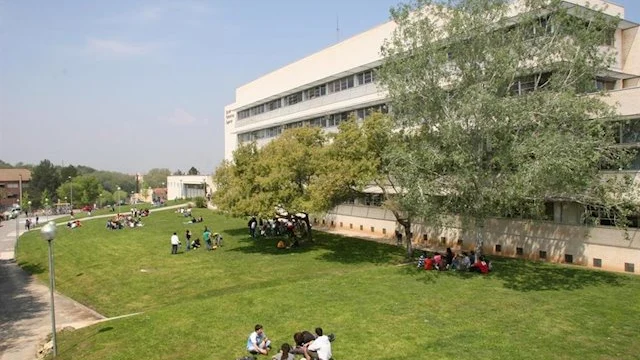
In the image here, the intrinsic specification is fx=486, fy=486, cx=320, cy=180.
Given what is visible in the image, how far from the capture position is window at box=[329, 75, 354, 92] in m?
42.4

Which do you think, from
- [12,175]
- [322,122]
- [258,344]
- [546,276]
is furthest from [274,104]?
[12,175]

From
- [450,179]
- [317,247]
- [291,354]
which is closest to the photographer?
[291,354]

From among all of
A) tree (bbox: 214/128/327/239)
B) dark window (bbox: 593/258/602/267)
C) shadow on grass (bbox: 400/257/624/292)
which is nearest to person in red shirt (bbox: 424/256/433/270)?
shadow on grass (bbox: 400/257/624/292)

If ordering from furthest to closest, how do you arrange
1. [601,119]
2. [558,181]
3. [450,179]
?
[450,179] < [601,119] < [558,181]

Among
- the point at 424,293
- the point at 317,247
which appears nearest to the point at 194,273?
the point at 317,247

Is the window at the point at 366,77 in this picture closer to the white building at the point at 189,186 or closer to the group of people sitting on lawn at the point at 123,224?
the group of people sitting on lawn at the point at 123,224

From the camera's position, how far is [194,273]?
85.8 feet

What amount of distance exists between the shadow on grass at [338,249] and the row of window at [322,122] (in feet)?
26.2

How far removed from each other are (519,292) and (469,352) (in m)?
7.26

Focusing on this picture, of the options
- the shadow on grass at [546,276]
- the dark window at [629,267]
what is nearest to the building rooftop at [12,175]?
the shadow on grass at [546,276]

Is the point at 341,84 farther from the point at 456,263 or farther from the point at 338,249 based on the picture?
the point at 456,263

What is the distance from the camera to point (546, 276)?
22359mm

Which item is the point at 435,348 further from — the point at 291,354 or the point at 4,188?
the point at 4,188

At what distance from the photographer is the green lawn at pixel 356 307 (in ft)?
46.3
